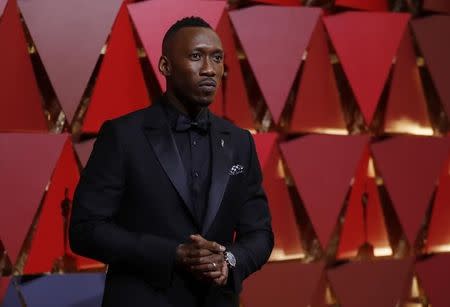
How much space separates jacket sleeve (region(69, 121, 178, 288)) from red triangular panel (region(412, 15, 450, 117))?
2.50 metres

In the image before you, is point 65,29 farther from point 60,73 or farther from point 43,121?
point 43,121

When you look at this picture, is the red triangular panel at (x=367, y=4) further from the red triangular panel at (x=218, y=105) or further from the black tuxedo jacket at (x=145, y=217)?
the black tuxedo jacket at (x=145, y=217)

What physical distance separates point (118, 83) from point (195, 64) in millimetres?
1603

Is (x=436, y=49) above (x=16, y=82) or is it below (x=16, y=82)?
above

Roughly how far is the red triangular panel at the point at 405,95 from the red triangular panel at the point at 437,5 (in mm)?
178

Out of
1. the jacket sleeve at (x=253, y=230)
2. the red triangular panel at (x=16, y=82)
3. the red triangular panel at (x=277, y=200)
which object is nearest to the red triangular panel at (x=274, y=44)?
the red triangular panel at (x=277, y=200)

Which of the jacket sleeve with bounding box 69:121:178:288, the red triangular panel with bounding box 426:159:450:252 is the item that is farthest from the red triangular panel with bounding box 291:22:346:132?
the jacket sleeve with bounding box 69:121:178:288

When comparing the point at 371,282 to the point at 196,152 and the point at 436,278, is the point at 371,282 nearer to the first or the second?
the point at 436,278

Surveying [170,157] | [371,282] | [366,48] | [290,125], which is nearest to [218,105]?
[290,125]

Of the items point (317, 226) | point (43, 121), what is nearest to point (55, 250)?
point (43, 121)

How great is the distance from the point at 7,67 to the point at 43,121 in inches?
10.3

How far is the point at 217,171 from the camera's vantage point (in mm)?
1516

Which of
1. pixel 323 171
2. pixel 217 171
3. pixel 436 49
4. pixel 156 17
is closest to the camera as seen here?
pixel 217 171

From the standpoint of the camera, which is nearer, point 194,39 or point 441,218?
point 194,39
